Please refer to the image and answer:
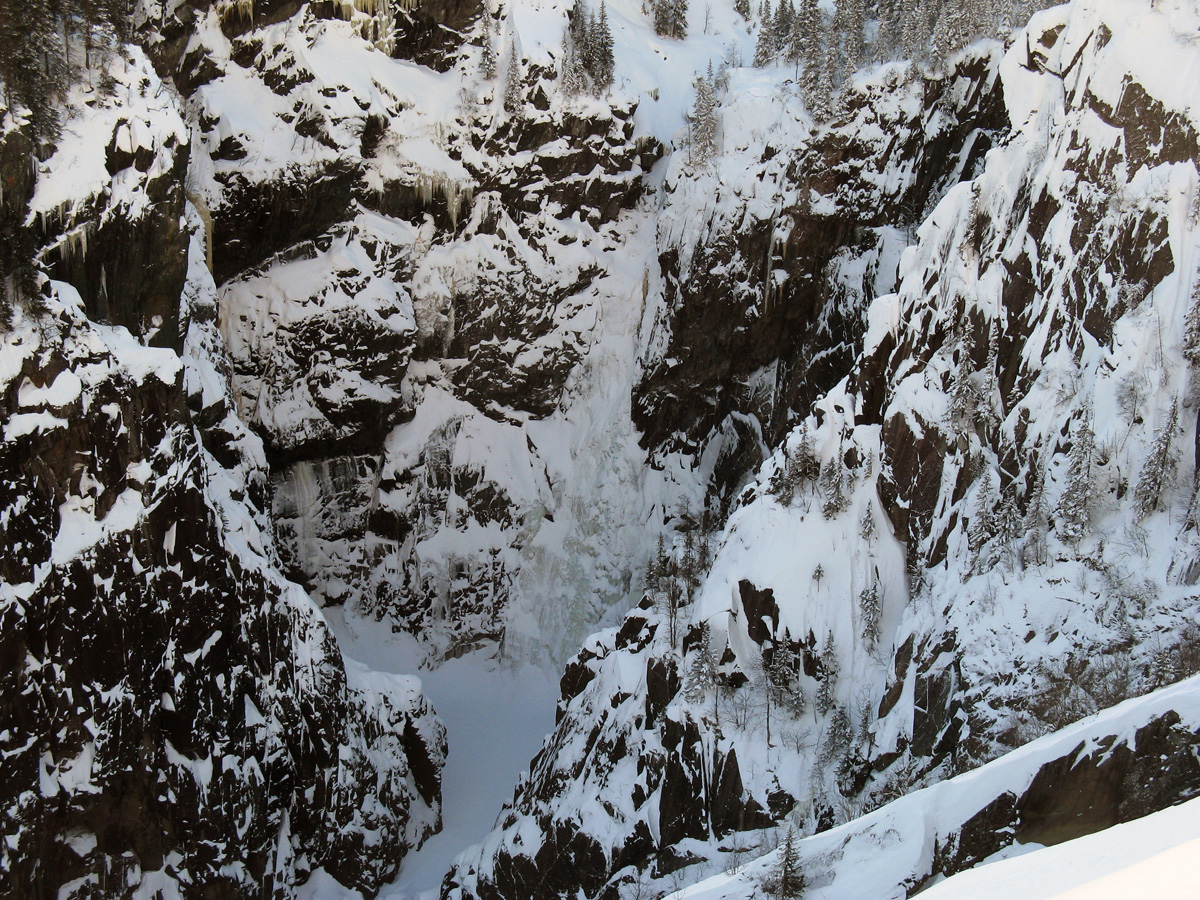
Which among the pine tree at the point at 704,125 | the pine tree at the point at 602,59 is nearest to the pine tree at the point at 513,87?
the pine tree at the point at 602,59

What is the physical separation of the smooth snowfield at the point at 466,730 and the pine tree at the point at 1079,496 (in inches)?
1210

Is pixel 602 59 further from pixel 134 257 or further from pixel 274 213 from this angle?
pixel 134 257

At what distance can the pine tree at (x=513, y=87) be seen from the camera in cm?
5591

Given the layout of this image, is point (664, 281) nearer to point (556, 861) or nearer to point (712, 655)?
point (712, 655)

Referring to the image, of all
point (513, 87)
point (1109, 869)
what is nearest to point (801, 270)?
point (513, 87)

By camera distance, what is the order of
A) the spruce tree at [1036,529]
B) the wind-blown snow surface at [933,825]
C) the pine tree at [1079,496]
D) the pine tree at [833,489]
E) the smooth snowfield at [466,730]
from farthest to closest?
1. the smooth snowfield at [466,730]
2. the pine tree at [833,489]
3. the spruce tree at [1036,529]
4. the pine tree at [1079,496]
5. the wind-blown snow surface at [933,825]

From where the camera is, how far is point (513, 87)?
56031 millimetres

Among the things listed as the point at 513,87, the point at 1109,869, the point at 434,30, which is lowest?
the point at 1109,869

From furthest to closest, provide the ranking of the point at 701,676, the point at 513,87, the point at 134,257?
the point at 513,87, the point at 134,257, the point at 701,676

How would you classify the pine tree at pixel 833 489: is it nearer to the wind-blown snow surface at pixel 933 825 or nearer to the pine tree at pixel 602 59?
the wind-blown snow surface at pixel 933 825

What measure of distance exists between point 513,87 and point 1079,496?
4195cm

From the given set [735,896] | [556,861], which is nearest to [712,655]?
[556,861]

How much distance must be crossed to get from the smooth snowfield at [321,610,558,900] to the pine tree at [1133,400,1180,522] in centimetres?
3268

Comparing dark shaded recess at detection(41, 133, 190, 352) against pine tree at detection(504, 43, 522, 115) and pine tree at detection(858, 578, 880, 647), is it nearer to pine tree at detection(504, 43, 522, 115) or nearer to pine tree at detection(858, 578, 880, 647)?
pine tree at detection(504, 43, 522, 115)
